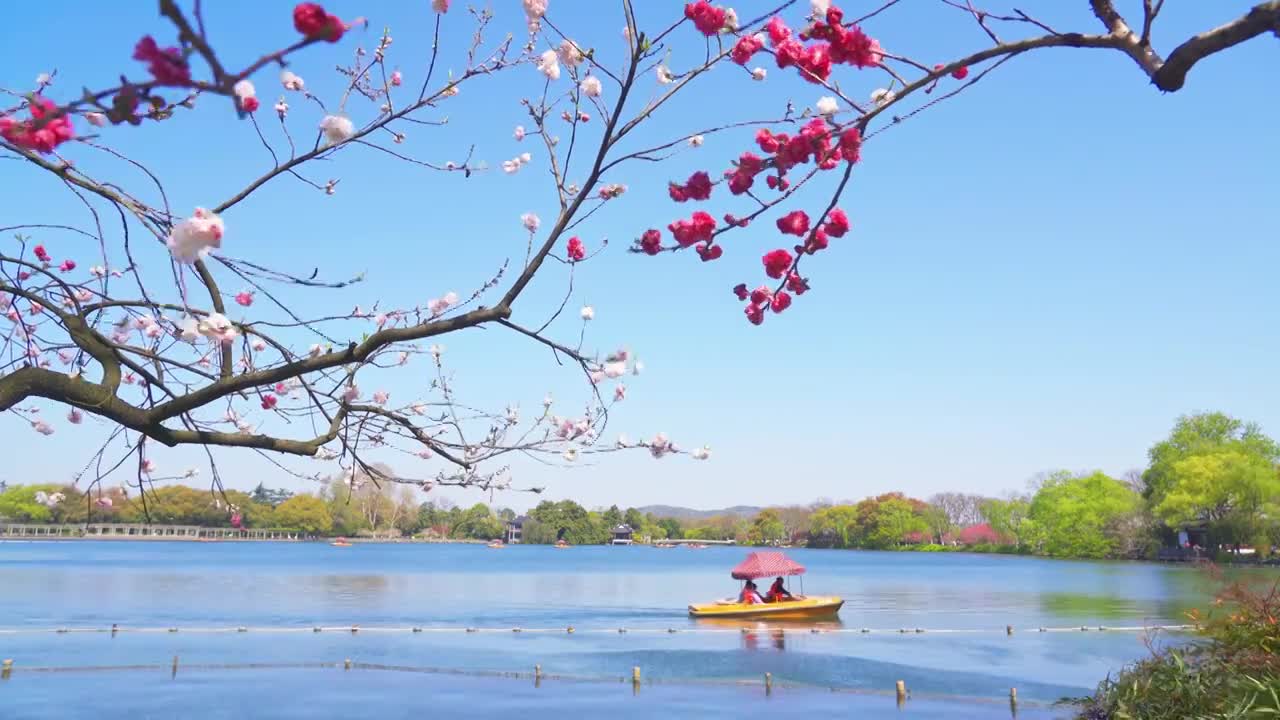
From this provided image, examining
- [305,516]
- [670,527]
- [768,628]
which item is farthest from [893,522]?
[768,628]

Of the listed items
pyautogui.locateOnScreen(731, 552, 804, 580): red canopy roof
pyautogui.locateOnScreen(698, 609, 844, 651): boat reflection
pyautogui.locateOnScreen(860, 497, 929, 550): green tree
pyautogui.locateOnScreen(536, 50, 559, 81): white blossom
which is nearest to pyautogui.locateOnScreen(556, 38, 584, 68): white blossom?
pyautogui.locateOnScreen(536, 50, 559, 81): white blossom

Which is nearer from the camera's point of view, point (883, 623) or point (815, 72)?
point (815, 72)

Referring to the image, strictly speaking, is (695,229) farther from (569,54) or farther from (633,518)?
(633,518)

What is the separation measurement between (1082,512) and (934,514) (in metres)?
50.5

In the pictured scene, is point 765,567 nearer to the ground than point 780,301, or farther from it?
nearer to the ground

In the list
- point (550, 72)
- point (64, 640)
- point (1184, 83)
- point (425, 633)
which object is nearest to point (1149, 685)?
point (1184, 83)

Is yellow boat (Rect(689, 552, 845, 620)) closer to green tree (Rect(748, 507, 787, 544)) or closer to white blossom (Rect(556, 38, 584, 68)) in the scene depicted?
white blossom (Rect(556, 38, 584, 68))

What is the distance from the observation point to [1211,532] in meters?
62.5

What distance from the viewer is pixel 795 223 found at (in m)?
4.16

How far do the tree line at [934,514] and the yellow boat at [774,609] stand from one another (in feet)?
26.7

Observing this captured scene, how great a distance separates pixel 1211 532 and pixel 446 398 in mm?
70032

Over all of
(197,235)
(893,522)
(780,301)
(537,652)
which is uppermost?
(780,301)

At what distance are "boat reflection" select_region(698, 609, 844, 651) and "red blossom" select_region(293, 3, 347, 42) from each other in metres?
23.4

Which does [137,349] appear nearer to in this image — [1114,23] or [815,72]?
[815,72]
